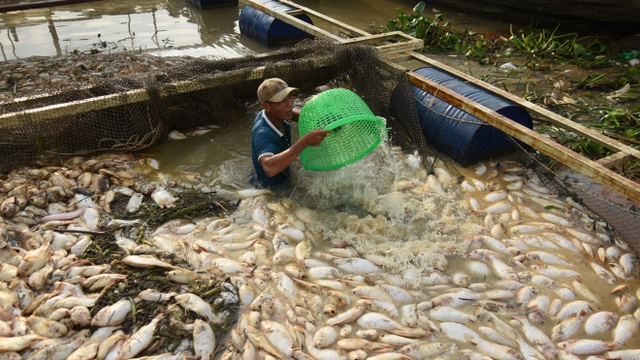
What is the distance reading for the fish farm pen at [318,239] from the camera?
10.5 feet

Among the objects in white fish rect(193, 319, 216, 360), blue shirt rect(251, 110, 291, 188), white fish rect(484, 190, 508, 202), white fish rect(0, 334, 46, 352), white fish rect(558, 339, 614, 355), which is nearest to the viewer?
white fish rect(0, 334, 46, 352)

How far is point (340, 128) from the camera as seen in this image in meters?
4.73

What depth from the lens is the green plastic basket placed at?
4.11 m

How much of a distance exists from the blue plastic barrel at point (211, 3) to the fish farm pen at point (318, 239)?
5.53 metres

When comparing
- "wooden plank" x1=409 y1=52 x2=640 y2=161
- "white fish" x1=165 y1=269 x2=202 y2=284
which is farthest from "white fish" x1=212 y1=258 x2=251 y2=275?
"wooden plank" x1=409 y1=52 x2=640 y2=161

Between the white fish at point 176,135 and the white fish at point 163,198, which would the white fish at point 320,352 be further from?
the white fish at point 176,135

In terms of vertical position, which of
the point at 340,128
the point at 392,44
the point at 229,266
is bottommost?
the point at 229,266

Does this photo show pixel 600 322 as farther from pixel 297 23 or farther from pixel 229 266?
pixel 297 23

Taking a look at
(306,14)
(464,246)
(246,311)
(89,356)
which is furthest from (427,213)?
(306,14)

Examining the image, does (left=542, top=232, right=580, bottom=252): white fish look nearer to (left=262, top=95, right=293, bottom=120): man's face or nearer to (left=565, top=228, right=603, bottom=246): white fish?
(left=565, top=228, right=603, bottom=246): white fish

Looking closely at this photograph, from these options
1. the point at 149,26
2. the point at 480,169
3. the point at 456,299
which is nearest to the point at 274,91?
the point at 456,299

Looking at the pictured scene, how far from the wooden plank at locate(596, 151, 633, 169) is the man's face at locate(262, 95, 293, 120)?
2712 mm

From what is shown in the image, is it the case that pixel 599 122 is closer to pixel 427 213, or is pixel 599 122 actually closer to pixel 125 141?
pixel 427 213

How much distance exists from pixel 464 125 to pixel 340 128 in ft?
4.70
